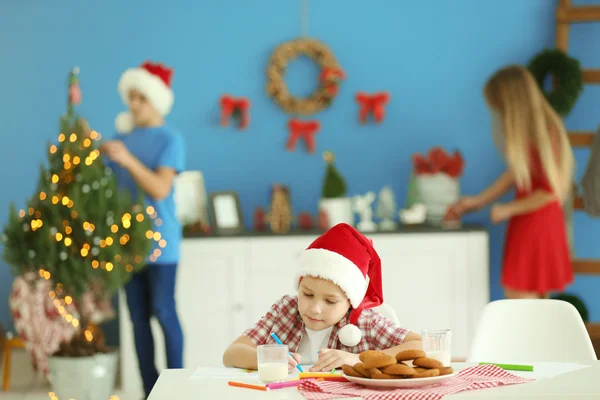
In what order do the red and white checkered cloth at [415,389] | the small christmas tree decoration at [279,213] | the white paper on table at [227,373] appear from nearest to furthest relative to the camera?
the red and white checkered cloth at [415,389] < the white paper on table at [227,373] < the small christmas tree decoration at [279,213]

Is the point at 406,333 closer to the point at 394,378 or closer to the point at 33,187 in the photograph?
the point at 394,378

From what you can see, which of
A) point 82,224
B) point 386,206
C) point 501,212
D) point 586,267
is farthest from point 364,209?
point 82,224

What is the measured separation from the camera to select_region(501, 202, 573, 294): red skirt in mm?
3629

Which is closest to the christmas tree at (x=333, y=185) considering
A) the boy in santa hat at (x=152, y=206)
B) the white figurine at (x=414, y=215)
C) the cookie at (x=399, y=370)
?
the white figurine at (x=414, y=215)

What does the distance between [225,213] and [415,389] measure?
268cm

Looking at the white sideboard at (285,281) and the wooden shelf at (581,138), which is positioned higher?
the wooden shelf at (581,138)

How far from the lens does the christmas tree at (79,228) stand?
10.6ft

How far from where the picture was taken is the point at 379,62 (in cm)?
437

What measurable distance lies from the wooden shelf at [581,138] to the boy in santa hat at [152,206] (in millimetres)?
1817

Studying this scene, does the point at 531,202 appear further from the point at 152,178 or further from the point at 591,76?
the point at 152,178

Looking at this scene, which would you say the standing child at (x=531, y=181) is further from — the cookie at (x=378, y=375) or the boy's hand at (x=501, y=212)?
the cookie at (x=378, y=375)

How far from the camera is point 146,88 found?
342cm

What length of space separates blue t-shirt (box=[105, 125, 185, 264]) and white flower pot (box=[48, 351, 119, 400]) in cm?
43

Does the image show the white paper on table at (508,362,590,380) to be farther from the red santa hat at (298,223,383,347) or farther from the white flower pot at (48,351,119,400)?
the white flower pot at (48,351,119,400)
